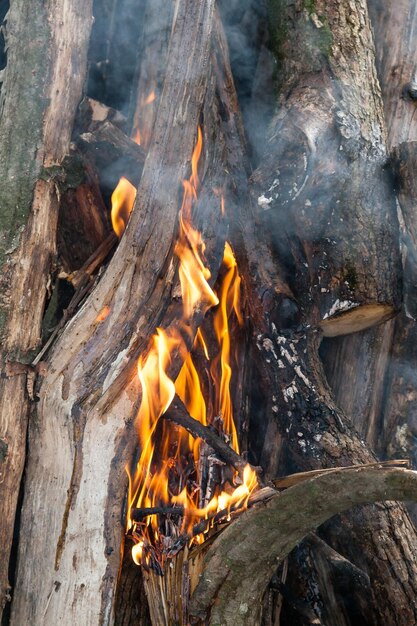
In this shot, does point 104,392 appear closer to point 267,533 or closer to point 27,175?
point 267,533

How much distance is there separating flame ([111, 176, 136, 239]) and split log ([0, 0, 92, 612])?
0.90 ft

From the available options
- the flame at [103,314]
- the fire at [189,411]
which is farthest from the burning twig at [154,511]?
the flame at [103,314]

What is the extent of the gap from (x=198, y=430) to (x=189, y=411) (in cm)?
22

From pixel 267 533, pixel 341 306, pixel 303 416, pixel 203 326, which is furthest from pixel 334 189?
pixel 267 533

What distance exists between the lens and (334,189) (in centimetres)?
333

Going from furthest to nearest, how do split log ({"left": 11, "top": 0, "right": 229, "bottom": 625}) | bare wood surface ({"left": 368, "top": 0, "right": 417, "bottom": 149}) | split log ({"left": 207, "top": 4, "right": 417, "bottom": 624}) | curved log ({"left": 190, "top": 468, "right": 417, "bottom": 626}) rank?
bare wood surface ({"left": 368, "top": 0, "right": 417, "bottom": 149})
split log ({"left": 207, "top": 4, "right": 417, "bottom": 624})
split log ({"left": 11, "top": 0, "right": 229, "bottom": 625})
curved log ({"left": 190, "top": 468, "right": 417, "bottom": 626})

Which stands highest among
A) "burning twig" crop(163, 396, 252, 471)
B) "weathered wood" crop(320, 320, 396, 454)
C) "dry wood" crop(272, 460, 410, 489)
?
"weathered wood" crop(320, 320, 396, 454)

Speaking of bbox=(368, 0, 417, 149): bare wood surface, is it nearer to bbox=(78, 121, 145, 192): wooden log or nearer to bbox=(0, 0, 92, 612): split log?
bbox=(78, 121, 145, 192): wooden log

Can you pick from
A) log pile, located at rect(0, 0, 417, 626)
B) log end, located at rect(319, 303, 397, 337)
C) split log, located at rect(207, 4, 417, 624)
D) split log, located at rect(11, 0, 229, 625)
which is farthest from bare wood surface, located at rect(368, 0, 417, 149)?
split log, located at rect(11, 0, 229, 625)

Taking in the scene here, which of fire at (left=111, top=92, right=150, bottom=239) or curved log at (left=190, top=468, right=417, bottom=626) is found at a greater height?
fire at (left=111, top=92, right=150, bottom=239)

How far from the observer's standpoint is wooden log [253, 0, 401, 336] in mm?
3268

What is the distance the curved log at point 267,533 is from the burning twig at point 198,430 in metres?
0.49

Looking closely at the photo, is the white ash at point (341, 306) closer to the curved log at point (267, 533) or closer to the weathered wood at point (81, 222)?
the curved log at point (267, 533)

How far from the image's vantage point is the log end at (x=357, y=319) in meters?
3.32
